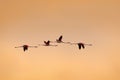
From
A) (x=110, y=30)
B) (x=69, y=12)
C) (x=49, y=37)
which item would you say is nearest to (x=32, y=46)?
(x=49, y=37)

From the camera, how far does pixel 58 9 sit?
7.27ft

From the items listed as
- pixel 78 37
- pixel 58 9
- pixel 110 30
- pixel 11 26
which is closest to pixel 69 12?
pixel 58 9

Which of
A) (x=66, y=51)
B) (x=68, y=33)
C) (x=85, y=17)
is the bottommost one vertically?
(x=66, y=51)

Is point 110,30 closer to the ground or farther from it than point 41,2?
closer to the ground

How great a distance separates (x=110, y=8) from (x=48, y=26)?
569 mm

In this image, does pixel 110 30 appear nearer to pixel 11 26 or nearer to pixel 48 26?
pixel 48 26

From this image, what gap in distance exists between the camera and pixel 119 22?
2154 millimetres

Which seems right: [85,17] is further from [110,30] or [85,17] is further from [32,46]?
[32,46]

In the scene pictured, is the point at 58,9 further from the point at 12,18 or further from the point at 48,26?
the point at 12,18

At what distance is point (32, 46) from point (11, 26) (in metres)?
0.27

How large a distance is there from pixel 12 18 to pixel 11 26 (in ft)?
0.24

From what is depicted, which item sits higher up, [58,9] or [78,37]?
[58,9]

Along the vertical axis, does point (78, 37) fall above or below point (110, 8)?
below

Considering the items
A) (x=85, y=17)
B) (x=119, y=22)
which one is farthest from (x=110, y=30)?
(x=85, y=17)
